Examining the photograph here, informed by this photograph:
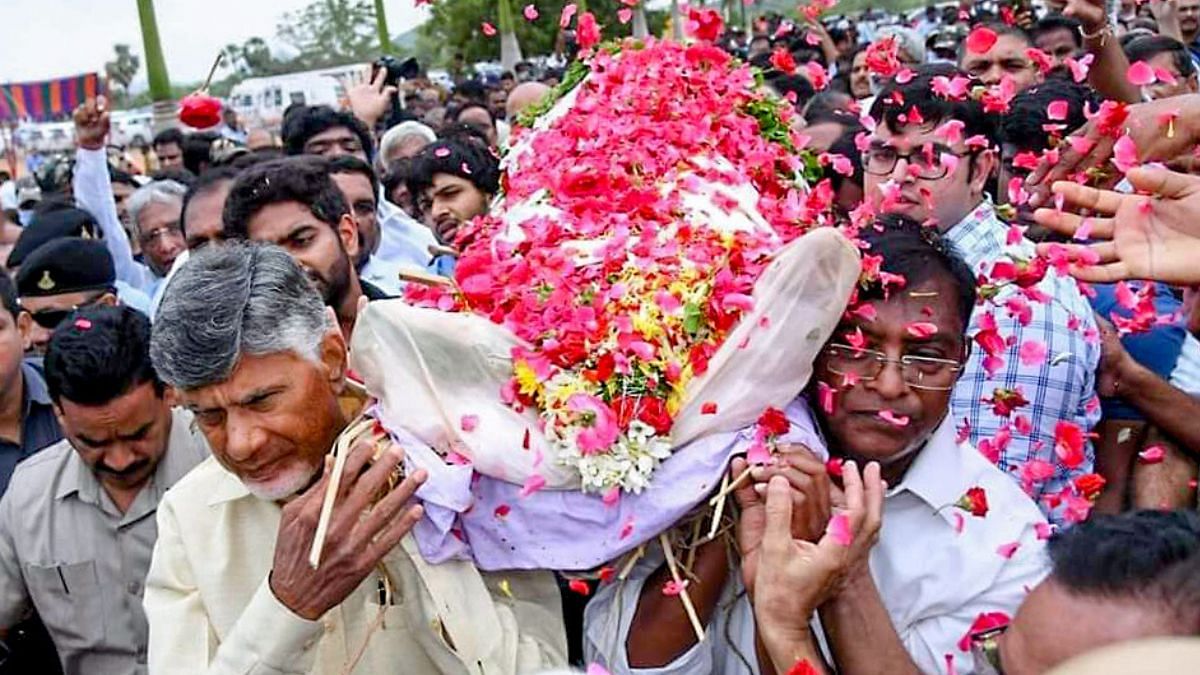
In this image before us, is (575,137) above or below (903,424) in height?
above

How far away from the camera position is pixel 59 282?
5152 millimetres

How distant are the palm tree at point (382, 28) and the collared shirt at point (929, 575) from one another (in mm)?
22100

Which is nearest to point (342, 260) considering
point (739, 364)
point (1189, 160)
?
point (739, 364)

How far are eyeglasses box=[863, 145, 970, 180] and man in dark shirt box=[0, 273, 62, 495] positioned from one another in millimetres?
2879

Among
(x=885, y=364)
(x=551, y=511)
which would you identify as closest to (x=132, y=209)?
(x=551, y=511)

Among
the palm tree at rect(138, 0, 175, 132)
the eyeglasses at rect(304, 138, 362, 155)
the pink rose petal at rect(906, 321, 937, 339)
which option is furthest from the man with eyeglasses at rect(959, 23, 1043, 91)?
the palm tree at rect(138, 0, 175, 132)

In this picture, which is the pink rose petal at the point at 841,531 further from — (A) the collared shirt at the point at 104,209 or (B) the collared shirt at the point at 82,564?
(A) the collared shirt at the point at 104,209

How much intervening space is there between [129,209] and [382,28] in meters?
18.1

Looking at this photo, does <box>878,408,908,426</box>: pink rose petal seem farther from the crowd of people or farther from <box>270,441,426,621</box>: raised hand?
<box>270,441,426,621</box>: raised hand

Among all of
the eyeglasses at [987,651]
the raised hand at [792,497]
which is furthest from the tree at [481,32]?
the eyeglasses at [987,651]

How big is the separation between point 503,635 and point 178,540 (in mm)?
848

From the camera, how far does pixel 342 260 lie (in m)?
4.07

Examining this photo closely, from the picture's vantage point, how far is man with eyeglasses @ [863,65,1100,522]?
10.4 feet

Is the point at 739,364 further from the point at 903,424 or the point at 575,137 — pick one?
the point at 575,137
